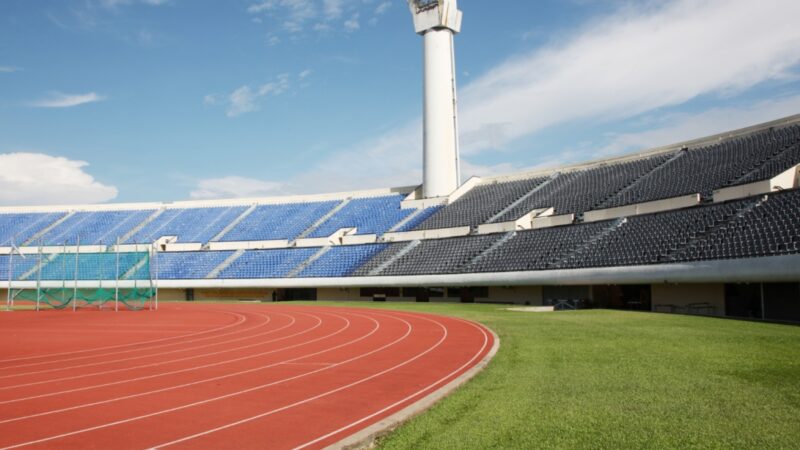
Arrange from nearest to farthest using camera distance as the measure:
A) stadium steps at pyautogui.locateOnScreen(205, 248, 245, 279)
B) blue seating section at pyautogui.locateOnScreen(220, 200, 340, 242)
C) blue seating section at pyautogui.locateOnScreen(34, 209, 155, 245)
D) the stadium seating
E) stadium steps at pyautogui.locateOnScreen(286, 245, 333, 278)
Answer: the stadium seating < stadium steps at pyautogui.locateOnScreen(286, 245, 333, 278) < stadium steps at pyautogui.locateOnScreen(205, 248, 245, 279) < blue seating section at pyautogui.locateOnScreen(220, 200, 340, 242) < blue seating section at pyautogui.locateOnScreen(34, 209, 155, 245)

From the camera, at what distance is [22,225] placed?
56.7 meters

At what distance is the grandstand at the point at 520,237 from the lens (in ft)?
74.0

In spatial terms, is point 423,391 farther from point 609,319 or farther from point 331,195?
point 331,195

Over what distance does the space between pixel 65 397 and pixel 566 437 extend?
750 centimetres

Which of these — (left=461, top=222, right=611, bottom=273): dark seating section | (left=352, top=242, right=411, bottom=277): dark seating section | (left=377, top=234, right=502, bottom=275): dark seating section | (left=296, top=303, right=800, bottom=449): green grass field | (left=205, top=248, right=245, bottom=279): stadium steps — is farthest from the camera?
(left=205, top=248, right=245, bottom=279): stadium steps

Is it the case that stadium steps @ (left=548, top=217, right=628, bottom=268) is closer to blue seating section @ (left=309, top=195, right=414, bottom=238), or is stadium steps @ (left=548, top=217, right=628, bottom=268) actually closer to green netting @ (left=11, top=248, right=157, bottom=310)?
blue seating section @ (left=309, top=195, right=414, bottom=238)

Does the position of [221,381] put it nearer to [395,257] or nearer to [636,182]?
[395,257]

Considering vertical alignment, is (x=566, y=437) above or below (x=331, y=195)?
below

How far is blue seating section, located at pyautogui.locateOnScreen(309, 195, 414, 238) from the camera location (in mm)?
45656

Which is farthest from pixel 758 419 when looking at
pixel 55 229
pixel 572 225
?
pixel 55 229

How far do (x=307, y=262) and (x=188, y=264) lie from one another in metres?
10.2

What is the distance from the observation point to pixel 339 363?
12430 millimetres

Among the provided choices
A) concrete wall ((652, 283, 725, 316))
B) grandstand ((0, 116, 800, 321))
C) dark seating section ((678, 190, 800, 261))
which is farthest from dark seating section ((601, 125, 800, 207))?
concrete wall ((652, 283, 725, 316))

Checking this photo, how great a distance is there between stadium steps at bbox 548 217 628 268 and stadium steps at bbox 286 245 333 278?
59.6 ft
